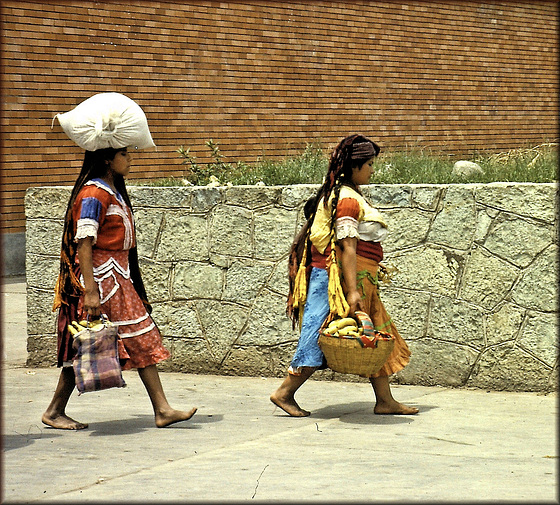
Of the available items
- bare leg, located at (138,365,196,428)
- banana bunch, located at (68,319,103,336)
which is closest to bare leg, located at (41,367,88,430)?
banana bunch, located at (68,319,103,336)

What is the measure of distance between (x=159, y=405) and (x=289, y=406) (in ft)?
2.67

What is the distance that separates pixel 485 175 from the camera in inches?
338

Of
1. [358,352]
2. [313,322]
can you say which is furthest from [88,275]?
[358,352]

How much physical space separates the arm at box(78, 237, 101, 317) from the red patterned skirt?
0.11 metres

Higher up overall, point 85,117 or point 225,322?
point 85,117

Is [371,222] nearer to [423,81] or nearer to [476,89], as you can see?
[423,81]

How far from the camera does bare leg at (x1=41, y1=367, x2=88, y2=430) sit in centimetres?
613

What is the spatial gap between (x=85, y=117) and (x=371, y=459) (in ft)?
8.42

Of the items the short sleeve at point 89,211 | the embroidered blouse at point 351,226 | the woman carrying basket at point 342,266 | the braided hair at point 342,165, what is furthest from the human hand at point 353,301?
the short sleeve at point 89,211

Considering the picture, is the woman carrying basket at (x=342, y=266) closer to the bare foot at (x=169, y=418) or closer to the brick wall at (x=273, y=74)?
the bare foot at (x=169, y=418)

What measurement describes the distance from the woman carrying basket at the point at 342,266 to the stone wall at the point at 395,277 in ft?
2.59

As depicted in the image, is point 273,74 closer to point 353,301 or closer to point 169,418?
point 353,301

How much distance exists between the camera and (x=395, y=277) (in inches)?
289

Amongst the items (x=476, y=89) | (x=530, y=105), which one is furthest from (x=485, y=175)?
(x=530, y=105)
